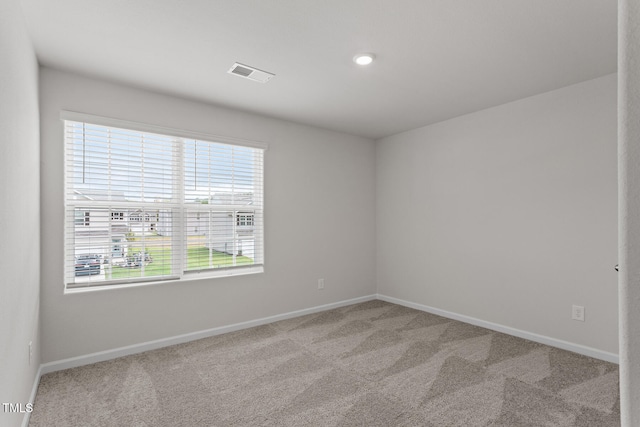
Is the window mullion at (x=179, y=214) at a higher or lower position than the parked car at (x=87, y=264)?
higher

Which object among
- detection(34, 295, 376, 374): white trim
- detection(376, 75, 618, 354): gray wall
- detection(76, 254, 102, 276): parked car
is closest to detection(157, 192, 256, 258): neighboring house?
detection(76, 254, 102, 276): parked car

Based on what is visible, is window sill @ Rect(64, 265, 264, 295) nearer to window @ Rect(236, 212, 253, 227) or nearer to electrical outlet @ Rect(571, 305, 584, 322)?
window @ Rect(236, 212, 253, 227)

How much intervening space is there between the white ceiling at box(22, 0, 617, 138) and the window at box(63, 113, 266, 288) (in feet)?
A: 1.66

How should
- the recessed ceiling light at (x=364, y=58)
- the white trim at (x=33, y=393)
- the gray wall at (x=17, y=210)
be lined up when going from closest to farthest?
the gray wall at (x=17, y=210) < the white trim at (x=33, y=393) < the recessed ceiling light at (x=364, y=58)

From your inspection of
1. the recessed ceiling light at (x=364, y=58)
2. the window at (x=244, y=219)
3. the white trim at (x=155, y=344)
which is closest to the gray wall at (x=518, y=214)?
the white trim at (x=155, y=344)

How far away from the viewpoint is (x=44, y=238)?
8.41 ft

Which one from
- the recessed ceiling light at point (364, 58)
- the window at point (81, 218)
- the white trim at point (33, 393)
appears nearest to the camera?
the white trim at point (33, 393)

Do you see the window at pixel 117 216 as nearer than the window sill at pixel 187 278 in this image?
No

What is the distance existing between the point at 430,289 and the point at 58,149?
13.3 feet

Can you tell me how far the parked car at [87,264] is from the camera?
9.00 feet

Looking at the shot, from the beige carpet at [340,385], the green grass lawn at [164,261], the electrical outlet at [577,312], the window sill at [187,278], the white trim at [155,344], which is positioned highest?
the green grass lawn at [164,261]

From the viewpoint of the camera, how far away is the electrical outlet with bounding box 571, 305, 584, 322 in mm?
2895

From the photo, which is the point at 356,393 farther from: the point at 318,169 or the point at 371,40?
the point at 318,169

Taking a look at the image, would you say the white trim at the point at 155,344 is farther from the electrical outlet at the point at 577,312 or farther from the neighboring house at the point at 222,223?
the electrical outlet at the point at 577,312
